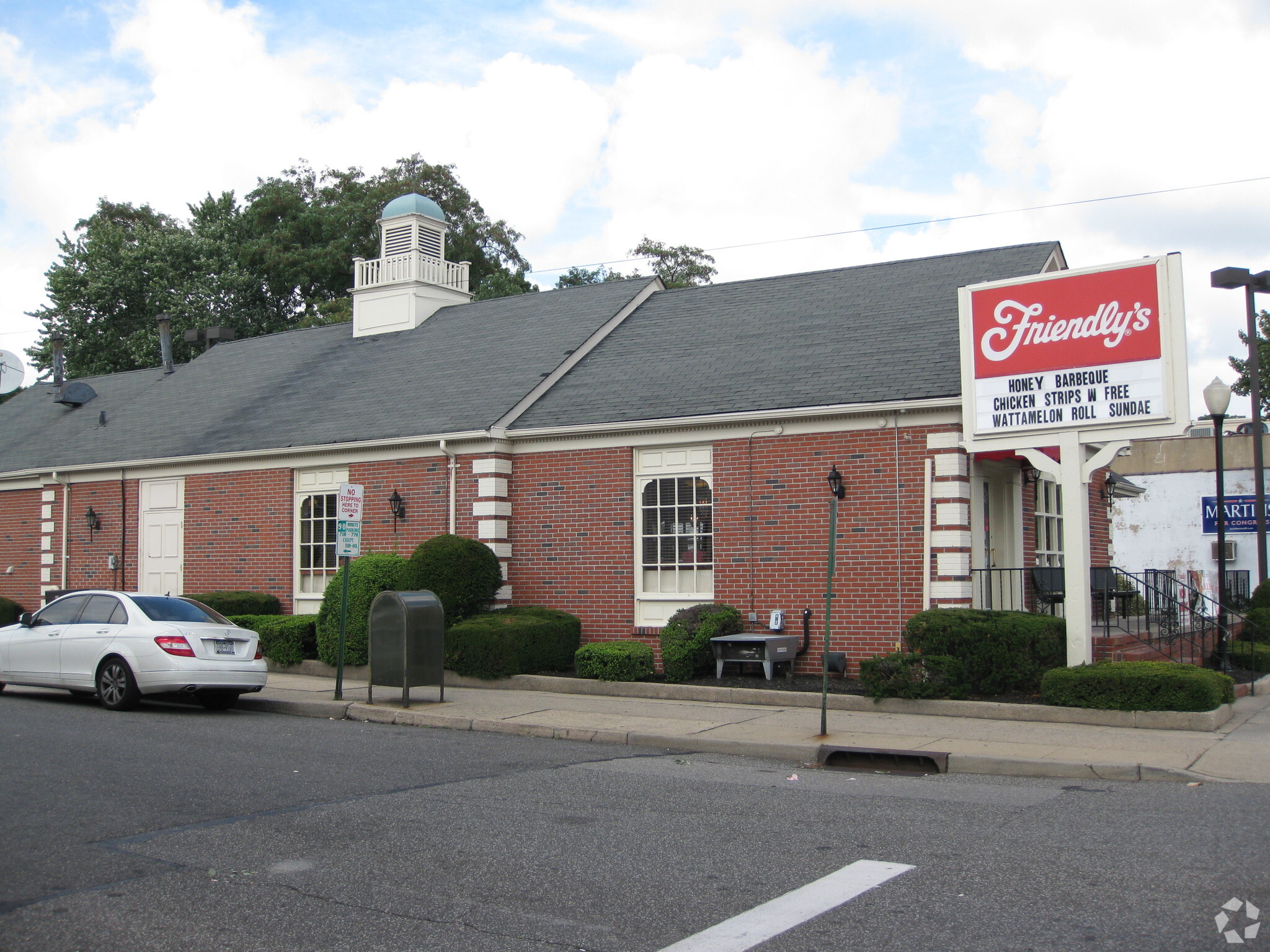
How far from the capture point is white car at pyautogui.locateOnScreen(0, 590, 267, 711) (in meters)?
13.4

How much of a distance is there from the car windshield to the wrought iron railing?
969 centimetres

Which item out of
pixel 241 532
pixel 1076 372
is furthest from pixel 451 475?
pixel 1076 372

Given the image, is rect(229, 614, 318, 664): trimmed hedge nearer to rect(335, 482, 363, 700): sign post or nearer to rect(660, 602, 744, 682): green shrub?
rect(335, 482, 363, 700): sign post

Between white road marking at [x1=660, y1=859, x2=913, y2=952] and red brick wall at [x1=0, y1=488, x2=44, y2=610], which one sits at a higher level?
red brick wall at [x1=0, y1=488, x2=44, y2=610]

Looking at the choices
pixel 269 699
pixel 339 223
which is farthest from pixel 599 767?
pixel 339 223

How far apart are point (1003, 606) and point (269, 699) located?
9.88 meters

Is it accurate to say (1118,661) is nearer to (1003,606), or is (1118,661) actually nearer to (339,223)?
(1003,606)

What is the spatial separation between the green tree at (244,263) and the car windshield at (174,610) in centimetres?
2636

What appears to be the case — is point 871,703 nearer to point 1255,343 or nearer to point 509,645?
point 509,645

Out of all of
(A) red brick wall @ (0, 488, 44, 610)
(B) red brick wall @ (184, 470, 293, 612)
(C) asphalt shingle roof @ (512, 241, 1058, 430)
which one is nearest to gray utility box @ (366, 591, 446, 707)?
(C) asphalt shingle roof @ (512, 241, 1058, 430)

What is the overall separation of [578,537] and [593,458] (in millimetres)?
1222

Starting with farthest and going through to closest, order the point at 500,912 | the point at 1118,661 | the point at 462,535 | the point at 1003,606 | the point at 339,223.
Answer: the point at 339,223, the point at 462,535, the point at 1003,606, the point at 1118,661, the point at 500,912

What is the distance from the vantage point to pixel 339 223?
1682 inches
